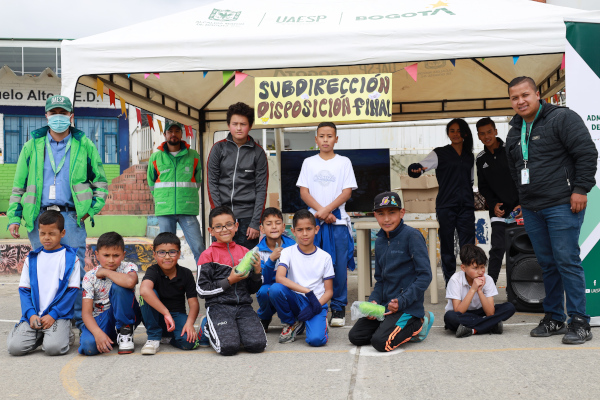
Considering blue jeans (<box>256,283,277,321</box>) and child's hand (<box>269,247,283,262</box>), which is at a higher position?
child's hand (<box>269,247,283,262</box>)

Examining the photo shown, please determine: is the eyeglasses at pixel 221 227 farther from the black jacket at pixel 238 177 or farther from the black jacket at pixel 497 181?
the black jacket at pixel 497 181

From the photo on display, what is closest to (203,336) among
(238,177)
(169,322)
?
(169,322)

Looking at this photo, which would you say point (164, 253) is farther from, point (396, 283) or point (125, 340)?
point (396, 283)

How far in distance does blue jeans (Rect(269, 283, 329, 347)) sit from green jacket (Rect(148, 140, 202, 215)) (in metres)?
2.24

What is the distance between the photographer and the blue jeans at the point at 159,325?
Answer: 4230mm

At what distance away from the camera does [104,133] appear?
1559cm

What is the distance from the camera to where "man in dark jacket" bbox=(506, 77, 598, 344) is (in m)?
4.04

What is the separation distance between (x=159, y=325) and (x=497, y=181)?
370cm

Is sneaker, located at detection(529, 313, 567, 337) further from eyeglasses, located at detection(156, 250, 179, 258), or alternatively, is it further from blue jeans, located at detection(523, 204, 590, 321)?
eyeglasses, located at detection(156, 250, 179, 258)

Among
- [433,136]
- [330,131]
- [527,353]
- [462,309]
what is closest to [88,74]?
[330,131]

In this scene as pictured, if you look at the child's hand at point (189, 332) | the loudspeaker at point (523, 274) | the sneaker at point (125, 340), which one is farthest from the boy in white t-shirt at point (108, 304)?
the loudspeaker at point (523, 274)

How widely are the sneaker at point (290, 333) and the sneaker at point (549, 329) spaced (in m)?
1.83

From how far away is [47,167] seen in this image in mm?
4934

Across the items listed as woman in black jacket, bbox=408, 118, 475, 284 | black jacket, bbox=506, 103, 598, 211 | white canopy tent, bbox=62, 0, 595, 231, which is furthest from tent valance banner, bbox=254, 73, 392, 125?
woman in black jacket, bbox=408, 118, 475, 284
